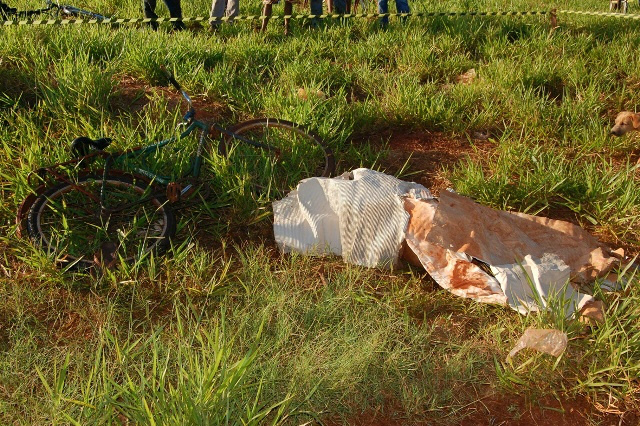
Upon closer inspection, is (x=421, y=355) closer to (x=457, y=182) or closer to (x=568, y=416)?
(x=568, y=416)

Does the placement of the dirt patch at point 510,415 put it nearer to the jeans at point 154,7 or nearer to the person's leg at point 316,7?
the person's leg at point 316,7

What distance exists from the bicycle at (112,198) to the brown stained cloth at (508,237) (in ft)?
3.34

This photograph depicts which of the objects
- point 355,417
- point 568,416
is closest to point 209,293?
point 355,417

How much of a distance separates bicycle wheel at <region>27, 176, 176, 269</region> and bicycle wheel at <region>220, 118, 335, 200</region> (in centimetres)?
58

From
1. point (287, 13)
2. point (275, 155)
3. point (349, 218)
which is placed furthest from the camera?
point (287, 13)

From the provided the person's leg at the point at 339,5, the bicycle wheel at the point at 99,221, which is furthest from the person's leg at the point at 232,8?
the bicycle wheel at the point at 99,221

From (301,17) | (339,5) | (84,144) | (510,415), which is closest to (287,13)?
(301,17)

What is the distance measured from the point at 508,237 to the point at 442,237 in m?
0.40

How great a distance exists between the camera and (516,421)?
2473 mm

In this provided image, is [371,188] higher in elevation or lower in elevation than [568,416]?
higher

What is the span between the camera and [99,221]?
3.22 metres

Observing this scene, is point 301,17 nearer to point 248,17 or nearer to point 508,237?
point 248,17

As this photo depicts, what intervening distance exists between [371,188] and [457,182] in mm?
756

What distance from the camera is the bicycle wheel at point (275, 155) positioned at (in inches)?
146
